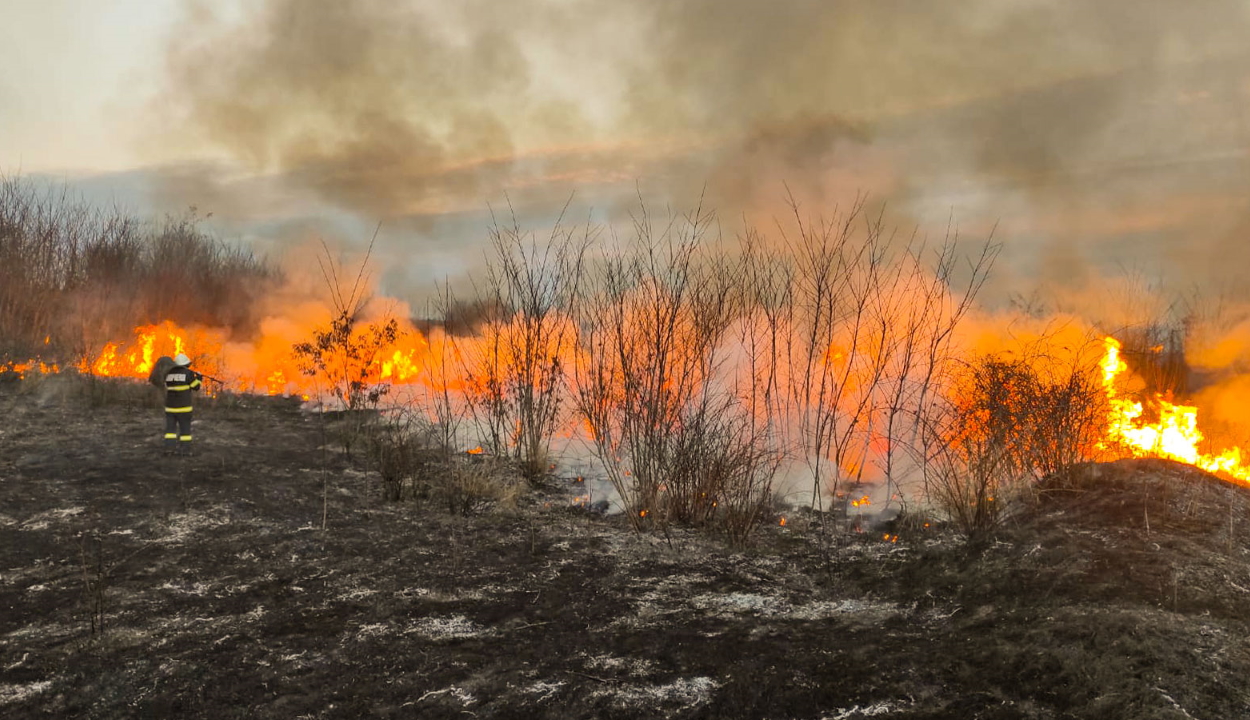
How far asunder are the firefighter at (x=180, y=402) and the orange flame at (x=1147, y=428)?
10345 millimetres

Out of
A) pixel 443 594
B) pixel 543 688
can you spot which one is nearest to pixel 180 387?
pixel 443 594

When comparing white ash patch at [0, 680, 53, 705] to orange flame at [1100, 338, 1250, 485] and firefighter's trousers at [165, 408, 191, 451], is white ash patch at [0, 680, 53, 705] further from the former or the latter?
orange flame at [1100, 338, 1250, 485]

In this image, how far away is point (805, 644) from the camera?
4.57 meters

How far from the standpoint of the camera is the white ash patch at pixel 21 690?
3.97 metres

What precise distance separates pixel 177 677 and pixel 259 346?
1833cm

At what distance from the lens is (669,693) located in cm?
396

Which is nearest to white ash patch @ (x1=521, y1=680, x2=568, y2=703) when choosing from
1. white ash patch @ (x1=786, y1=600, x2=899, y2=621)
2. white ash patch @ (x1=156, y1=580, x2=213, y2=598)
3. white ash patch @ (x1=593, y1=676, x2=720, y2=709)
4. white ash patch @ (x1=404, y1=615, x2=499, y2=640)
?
white ash patch @ (x1=593, y1=676, x2=720, y2=709)

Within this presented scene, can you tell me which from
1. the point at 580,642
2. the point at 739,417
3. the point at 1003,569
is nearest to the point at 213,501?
the point at 580,642

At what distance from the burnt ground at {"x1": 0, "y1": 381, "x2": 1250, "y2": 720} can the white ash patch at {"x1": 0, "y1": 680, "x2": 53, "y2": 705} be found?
0.01 meters

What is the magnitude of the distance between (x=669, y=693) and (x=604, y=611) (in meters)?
1.35

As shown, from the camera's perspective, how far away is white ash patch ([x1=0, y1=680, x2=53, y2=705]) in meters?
3.97

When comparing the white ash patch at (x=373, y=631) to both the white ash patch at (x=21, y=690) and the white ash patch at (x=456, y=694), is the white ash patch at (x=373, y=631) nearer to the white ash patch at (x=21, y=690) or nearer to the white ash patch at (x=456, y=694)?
the white ash patch at (x=456, y=694)

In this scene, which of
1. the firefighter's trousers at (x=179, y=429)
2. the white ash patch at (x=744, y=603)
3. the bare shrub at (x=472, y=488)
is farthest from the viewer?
the firefighter's trousers at (x=179, y=429)

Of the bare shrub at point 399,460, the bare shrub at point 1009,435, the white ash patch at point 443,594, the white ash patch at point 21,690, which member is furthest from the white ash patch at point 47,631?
the bare shrub at point 1009,435
